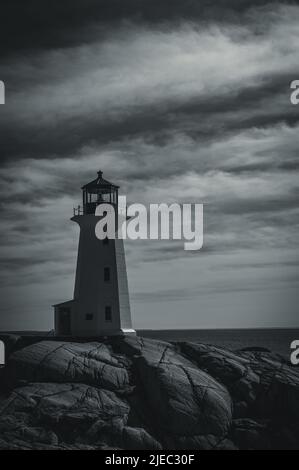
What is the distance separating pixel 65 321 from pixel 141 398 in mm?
10953

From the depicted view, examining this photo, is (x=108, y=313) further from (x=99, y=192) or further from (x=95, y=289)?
(x=99, y=192)

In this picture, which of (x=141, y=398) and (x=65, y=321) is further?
(x=65, y=321)

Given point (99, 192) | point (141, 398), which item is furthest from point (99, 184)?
point (141, 398)

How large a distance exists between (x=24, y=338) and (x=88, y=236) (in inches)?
349

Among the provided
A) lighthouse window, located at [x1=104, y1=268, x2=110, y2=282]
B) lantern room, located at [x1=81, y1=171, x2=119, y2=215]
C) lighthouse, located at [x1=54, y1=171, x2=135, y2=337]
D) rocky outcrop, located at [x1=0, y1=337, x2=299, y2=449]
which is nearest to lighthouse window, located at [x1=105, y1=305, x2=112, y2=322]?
lighthouse, located at [x1=54, y1=171, x2=135, y2=337]

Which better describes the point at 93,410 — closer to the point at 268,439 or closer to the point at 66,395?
the point at 66,395

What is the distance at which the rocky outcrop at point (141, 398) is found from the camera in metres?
37.5

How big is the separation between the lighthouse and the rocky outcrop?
2798 millimetres

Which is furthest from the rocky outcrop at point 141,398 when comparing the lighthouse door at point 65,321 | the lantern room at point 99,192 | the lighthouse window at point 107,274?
the lantern room at point 99,192

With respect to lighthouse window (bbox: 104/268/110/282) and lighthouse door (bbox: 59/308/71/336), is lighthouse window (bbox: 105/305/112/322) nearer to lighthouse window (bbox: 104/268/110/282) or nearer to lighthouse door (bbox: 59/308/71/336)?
lighthouse window (bbox: 104/268/110/282)

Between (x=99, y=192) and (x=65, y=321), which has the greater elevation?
(x=99, y=192)

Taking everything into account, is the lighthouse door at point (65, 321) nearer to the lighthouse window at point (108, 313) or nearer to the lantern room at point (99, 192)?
the lighthouse window at point (108, 313)

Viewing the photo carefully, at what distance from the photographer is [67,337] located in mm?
47625

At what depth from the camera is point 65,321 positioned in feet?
165
